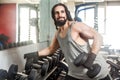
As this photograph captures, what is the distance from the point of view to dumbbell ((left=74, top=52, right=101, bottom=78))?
2.35 m

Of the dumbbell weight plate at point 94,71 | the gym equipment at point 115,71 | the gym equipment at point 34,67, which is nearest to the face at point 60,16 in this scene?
the dumbbell weight plate at point 94,71

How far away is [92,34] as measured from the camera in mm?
2484

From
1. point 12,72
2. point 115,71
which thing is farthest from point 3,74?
point 115,71

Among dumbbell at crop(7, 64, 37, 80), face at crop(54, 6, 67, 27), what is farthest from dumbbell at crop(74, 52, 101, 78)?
dumbbell at crop(7, 64, 37, 80)

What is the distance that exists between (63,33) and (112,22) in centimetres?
926

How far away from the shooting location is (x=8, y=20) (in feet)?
13.0

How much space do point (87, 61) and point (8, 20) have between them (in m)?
1.97

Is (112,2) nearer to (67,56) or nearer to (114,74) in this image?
(114,74)

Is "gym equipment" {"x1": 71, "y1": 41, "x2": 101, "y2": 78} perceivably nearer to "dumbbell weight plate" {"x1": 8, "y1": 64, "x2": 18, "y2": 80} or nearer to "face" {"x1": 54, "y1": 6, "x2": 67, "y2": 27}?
"face" {"x1": 54, "y1": 6, "x2": 67, "y2": 27}

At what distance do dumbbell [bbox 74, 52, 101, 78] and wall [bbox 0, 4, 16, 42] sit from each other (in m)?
1.64

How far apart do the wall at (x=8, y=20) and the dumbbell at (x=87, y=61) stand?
164cm

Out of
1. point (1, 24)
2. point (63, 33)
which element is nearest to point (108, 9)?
point (1, 24)

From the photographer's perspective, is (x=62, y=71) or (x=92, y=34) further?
Result: (x=62, y=71)

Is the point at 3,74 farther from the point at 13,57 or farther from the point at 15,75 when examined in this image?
the point at 13,57
